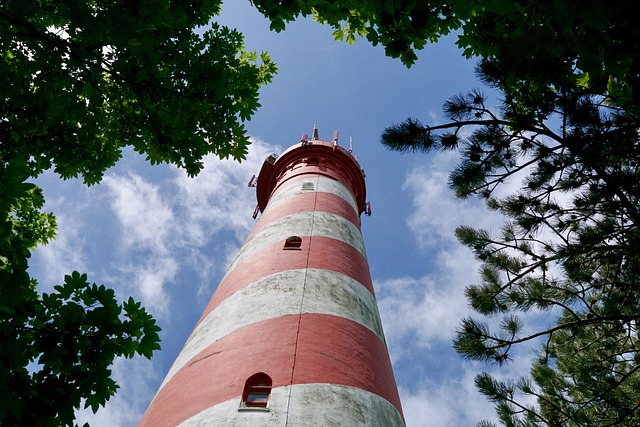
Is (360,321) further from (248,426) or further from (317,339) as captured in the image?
(248,426)

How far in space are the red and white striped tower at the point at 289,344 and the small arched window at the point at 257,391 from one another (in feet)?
0.03

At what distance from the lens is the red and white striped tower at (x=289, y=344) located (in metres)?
4.91

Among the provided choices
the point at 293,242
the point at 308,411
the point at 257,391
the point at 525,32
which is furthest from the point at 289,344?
the point at 525,32

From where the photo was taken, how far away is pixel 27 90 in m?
4.86

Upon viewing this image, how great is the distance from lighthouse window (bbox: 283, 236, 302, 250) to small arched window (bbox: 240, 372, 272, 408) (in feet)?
10.1

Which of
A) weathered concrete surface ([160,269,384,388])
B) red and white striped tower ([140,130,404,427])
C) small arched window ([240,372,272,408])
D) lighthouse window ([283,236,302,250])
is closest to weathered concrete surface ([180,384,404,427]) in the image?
red and white striped tower ([140,130,404,427])

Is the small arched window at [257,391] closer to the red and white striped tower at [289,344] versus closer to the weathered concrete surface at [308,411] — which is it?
the red and white striped tower at [289,344]

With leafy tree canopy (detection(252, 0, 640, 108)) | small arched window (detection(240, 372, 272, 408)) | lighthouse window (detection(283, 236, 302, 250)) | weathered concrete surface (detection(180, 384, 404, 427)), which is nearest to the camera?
leafy tree canopy (detection(252, 0, 640, 108))

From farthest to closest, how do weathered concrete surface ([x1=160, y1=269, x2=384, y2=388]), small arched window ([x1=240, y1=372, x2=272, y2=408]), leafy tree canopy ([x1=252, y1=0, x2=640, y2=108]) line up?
1. weathered concrete surface ([x1=160, y1=269, x2=384, y2=388])
2. small arched window ([x1=240, y1=372, x2=272, y2=408])
3. leafy tree canopy ([x1=252, y1=0, x2=640, y2=108])

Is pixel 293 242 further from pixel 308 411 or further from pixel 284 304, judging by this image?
pixel 308 411

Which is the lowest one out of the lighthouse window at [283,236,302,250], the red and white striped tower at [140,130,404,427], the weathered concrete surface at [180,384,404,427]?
the weathered concrete surface at [180,384,404,427]

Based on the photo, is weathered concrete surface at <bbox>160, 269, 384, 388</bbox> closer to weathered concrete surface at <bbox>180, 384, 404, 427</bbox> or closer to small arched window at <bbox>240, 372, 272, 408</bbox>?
small arched window at <bbox>240, 372, 272, 408</bbox>

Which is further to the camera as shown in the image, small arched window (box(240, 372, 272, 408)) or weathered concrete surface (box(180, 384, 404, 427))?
small arched window (box(240, 372, 272, 408))

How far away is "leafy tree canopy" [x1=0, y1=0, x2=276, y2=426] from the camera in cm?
264
